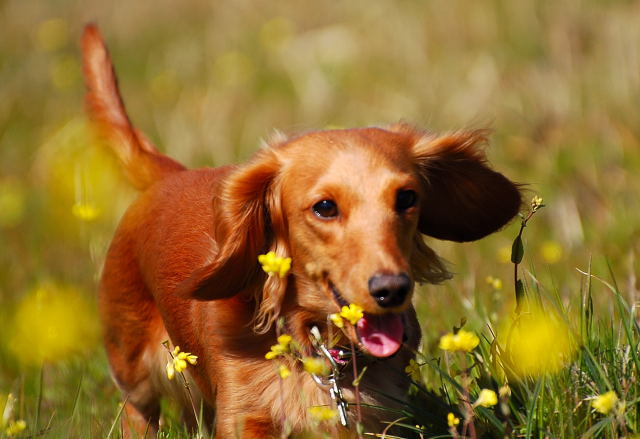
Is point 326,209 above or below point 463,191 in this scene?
above

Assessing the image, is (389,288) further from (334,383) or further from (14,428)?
(14,428)

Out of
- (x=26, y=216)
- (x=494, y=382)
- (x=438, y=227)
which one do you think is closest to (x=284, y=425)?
(x=494, y=382)

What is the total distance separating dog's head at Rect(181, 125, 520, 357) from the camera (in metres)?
2.68

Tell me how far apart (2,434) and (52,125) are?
585 cm

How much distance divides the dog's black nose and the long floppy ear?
73cm

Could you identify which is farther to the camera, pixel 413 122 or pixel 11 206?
pixel 11 206

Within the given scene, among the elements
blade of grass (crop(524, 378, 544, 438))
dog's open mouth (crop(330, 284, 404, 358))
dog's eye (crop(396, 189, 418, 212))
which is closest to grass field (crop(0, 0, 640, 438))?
blade of grass (crop(524, 378, 544, 438))

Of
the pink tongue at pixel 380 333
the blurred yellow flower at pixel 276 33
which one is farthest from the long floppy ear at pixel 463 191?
the blurred yellow flower at pixel 276 33

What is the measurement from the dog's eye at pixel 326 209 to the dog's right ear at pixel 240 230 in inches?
10.0

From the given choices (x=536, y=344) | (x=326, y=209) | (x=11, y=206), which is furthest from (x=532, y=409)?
(x=11, y=206)

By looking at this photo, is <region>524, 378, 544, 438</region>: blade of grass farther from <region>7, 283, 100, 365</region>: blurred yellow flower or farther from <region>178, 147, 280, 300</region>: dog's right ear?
<region>7, 283, 100, 365</region>: blurred yellow flower

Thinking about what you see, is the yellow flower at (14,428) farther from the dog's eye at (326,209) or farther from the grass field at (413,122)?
the dog's eye at (326,209)

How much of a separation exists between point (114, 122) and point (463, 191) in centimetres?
154

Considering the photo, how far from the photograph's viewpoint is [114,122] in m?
4.09
